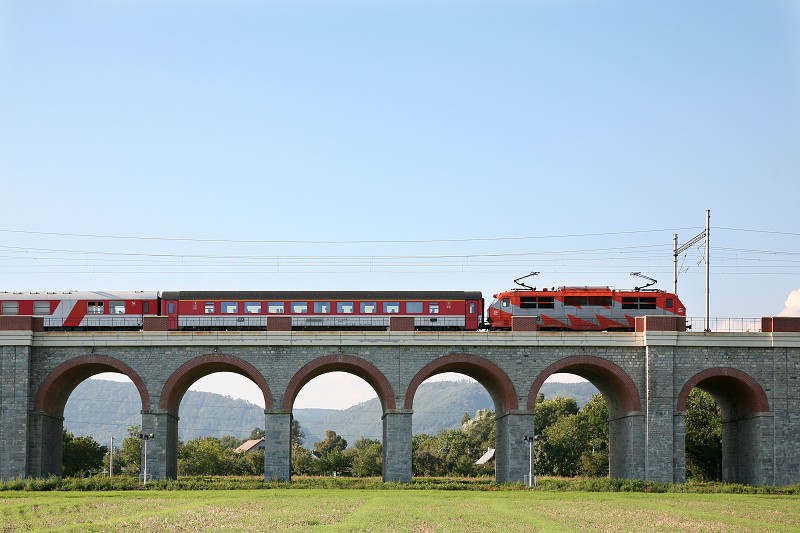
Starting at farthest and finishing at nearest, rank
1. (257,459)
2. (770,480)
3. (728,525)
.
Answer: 1. (257,459)
2. (770,480)
3. (728,525)

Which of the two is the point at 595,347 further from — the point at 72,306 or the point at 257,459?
the point at 257,459

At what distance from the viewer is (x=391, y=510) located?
132 ft

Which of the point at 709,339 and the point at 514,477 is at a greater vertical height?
the point at 709,339

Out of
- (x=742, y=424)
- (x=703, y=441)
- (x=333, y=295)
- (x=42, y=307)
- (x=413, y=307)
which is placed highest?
(x=333, y=295)

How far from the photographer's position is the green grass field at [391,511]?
34.4 metres

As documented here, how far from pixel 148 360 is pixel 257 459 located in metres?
52.8

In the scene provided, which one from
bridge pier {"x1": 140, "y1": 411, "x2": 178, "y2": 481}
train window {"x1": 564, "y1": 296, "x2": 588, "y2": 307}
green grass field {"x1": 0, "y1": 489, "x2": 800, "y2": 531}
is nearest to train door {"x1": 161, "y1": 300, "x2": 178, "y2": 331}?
bridge pier {"x1": 140, "y1": 411, "x2": 178, "y2": 481}

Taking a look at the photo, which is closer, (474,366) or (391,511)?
(391,511)

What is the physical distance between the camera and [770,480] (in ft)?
187

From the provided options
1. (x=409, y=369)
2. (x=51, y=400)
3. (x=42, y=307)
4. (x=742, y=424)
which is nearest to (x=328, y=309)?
(x=409, y=369)

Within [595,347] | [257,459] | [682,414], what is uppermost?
[595,347]

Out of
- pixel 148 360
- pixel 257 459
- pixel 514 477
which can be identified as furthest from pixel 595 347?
pixel 257 459

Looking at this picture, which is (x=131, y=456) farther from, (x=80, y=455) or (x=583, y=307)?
(x=583, y=307)

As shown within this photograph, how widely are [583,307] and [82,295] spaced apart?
1198 inches
